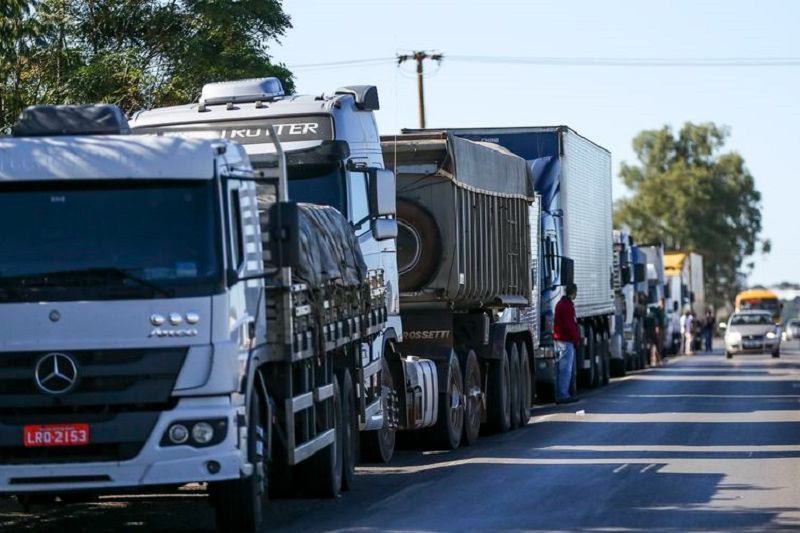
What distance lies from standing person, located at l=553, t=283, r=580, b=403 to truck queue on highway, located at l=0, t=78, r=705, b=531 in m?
7.89

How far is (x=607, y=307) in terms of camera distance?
3744 cm

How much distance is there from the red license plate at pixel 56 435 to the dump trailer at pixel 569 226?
44.7 ft

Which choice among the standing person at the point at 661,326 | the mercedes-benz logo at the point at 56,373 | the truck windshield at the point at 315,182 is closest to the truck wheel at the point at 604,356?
the standing person at the point at 661,326

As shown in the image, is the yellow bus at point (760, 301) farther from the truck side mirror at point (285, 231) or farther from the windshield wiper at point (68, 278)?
the windshield wiper at point (68, 278)

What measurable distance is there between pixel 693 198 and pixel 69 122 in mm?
116540

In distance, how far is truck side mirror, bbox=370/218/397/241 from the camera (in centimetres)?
1688

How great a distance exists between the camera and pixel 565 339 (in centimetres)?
2845

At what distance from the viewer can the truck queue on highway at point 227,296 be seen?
11.5 m

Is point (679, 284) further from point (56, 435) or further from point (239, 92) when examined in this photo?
point (56, 435)

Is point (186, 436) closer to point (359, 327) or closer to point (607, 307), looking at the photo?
point (359, 327)

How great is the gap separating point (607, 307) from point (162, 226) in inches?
1039

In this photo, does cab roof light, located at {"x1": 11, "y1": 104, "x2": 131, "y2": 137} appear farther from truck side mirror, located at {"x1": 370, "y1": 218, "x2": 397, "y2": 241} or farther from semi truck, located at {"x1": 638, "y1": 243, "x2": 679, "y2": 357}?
semi truck, located at {"x1": 638, "y1": 243, "x2": 679, "y2": 357}

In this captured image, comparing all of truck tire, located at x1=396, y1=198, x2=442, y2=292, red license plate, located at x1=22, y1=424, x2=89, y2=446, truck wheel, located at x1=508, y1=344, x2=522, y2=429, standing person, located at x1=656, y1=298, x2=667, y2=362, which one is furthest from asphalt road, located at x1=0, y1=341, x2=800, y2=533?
standing person, located at x1=656, y1=298, x2=667, y2=362

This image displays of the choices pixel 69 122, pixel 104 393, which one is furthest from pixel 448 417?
pixel 104 393
